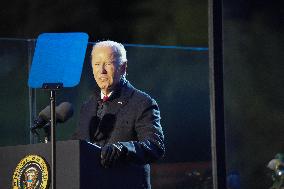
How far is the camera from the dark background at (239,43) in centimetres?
415

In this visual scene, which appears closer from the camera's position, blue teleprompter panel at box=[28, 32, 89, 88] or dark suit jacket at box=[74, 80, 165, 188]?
blue teleprompter panel at box=[28, 32, 89, 88]

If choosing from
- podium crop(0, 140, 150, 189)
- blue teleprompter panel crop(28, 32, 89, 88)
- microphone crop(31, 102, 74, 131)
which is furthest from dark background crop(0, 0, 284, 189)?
blue teleprompter panel crop(28, 32, 89, 88)

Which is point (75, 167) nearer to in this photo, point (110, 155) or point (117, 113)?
point (110, 155)

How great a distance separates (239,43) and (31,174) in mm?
2518

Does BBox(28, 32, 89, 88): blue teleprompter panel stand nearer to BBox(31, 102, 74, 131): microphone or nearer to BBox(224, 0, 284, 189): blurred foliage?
BBox(31, 102, 74, 131): microphone

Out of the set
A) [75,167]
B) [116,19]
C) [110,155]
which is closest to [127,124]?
[110,155]

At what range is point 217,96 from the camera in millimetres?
1977

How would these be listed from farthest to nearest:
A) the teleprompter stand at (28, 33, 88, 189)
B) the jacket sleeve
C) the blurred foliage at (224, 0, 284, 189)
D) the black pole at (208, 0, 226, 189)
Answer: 1. the blurred foliage at (224, 0, 284, 189)
2. the jacket sleeve
3. the teleprompter stand at (28, 33, 88, 189)
4. the black pole at (208, 0, 226, 189)

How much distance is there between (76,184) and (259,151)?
2518 millimetres

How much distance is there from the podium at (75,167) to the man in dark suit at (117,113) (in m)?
0.25

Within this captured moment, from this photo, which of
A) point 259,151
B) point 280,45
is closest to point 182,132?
point 259,151

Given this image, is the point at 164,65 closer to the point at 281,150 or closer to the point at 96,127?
→ the point at 281,150

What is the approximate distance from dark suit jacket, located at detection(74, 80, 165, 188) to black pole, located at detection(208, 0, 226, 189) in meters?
0.42

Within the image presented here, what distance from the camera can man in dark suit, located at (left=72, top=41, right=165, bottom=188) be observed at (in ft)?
8.01
